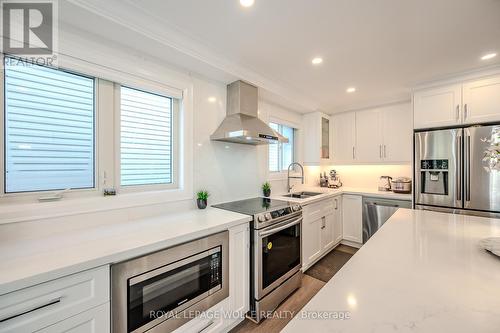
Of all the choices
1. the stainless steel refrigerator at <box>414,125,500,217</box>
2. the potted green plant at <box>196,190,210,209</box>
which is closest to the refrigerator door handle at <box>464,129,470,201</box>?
the stainless steel refrigerator at <box>414,125,500,217</box>

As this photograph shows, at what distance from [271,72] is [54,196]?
2.26m

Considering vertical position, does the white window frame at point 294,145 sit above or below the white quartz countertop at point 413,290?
above

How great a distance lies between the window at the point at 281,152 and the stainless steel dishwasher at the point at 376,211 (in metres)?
1.36

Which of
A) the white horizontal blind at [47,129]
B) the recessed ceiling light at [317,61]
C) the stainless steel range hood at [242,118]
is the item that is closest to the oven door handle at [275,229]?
the stainless steel range hood at [242,118]

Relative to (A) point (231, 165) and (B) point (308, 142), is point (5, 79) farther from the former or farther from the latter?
(B) point (308, 142)

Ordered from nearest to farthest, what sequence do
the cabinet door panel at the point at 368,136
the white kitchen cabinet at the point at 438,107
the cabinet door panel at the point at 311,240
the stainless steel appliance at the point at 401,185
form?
the white kitchen cabinet at the point at 438,107 → the cabinet door panel at the point at 311,240 → the stainless steel appliance at the point at 401,185 → the cabinet door panel at the point at 368,136

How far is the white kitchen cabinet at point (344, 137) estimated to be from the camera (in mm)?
3652

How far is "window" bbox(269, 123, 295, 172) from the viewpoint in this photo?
3203 millimetres

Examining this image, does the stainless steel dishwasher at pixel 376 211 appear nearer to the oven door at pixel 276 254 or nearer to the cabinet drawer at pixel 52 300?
the oven door at pixel 276 254

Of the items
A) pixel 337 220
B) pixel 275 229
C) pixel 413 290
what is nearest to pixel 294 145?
pixel 337 220

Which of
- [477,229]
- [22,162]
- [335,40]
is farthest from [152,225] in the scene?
[477,229]

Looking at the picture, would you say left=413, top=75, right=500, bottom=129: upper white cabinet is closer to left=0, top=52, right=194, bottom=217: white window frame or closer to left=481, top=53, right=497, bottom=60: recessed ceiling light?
left=481, top=53, right=497, bottom=60: recessed ceiling light

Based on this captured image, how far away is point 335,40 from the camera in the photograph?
1.73 meters

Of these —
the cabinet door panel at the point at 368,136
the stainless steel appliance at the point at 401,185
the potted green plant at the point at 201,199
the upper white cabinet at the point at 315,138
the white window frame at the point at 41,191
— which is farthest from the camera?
the upper white cabinet at the point at 315,138
